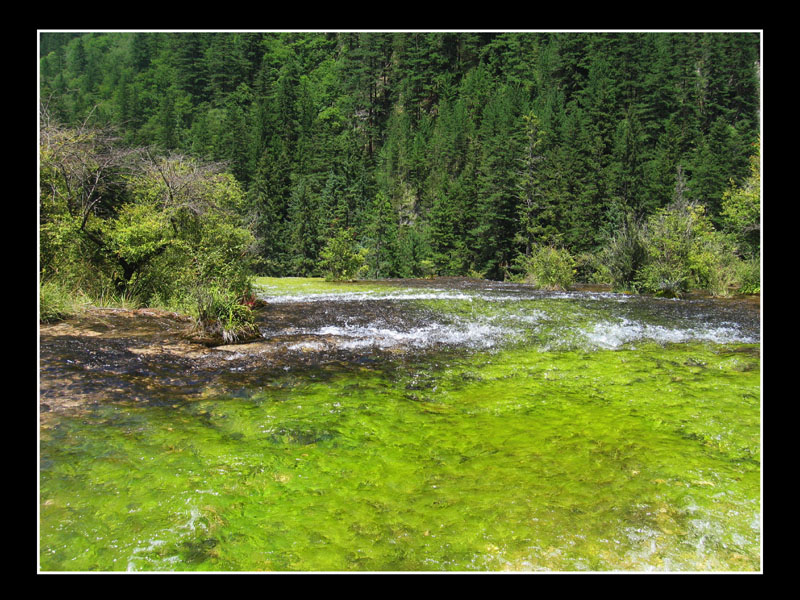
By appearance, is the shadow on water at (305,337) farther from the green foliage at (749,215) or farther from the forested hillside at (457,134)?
the green foliage at (749,215)

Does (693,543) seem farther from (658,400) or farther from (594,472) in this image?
(658,400)

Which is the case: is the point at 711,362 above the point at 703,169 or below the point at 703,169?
below

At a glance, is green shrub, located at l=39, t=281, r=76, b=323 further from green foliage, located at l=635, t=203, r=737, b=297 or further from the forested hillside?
green foliage, located at l=635, t=203, r=737, b=297

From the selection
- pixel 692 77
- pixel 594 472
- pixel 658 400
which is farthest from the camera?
pixel 692 77

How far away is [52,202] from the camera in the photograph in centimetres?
1420

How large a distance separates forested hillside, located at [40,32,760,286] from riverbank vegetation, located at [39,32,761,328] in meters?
0.29

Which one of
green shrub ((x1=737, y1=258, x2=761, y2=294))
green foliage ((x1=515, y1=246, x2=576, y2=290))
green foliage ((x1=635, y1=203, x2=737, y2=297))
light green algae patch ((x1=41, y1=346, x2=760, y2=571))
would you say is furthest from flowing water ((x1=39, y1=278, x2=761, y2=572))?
green foliage ((x1=515, y1=246, x2=576, y2=290))

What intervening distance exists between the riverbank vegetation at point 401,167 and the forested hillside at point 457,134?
0.95 feet

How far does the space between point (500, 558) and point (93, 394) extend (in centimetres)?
630

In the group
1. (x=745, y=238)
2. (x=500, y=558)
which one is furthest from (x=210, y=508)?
(x=745, y=238)

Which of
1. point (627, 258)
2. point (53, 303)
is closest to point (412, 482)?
point (53, 303)

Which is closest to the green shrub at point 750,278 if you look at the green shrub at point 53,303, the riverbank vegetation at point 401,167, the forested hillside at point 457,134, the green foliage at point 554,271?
the riverbank vegetation at point 401,167

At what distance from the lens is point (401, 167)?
218 ft

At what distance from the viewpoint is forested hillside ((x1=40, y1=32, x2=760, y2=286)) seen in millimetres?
48562
